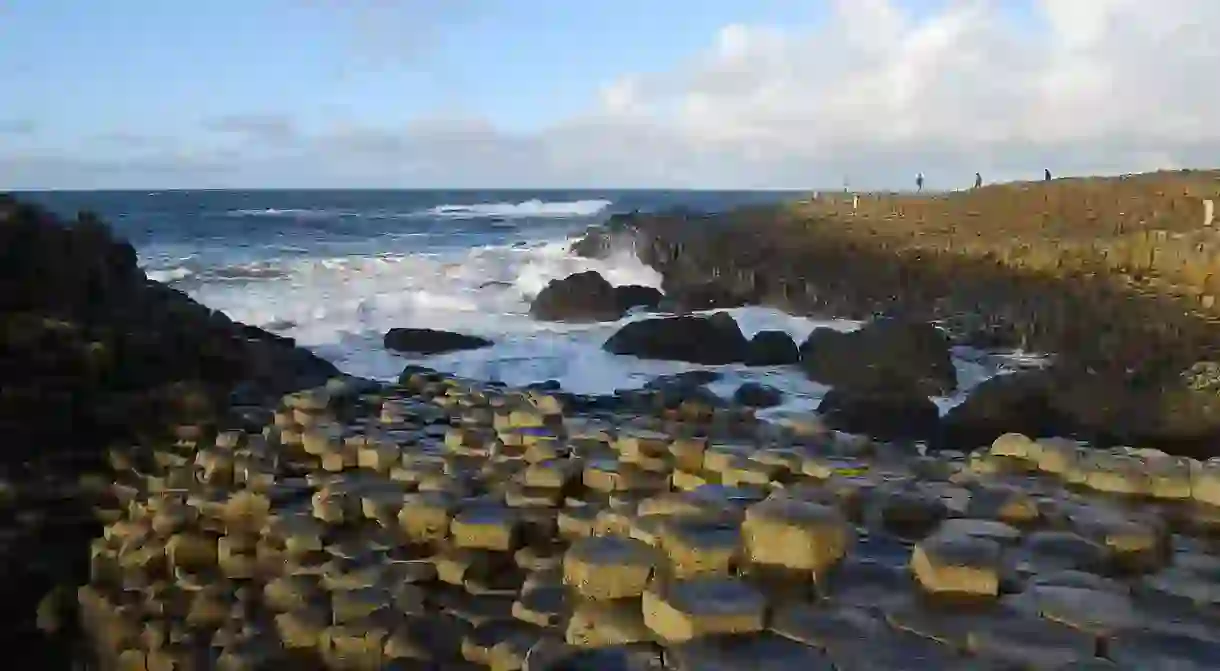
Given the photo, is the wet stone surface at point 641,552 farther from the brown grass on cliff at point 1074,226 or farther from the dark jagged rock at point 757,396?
the brown grass on cliff at point 1074,226

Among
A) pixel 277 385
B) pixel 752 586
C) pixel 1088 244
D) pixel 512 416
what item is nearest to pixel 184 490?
pixel 512 416

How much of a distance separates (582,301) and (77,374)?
13716 millimetres

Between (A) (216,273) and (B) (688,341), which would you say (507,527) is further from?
(A) (216,273)

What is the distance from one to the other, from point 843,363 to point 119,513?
10002 mm

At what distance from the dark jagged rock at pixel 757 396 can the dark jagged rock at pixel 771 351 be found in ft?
7.59

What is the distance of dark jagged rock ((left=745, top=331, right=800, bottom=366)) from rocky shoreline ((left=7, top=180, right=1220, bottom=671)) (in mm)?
5849

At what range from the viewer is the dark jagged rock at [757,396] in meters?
11.9

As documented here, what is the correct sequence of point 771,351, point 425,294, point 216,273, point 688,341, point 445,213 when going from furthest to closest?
1. point 445,213
2. point 216,273
3. point 425,294
4. point 688,341
5. point 771,351

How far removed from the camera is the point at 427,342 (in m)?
16.1

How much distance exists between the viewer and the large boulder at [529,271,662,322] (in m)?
20.2

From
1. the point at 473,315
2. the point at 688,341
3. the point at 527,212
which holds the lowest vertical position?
the point at 473,315

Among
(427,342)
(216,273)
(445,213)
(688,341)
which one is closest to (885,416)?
(688,341)

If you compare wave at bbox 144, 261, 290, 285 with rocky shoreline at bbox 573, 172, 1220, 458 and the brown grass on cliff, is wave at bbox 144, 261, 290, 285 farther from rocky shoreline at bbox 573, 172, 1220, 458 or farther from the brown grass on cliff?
the brown grass on cliff

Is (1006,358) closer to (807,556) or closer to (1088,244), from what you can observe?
(1088,244)
